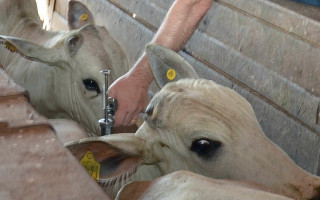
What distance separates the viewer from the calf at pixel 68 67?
3.45 meters

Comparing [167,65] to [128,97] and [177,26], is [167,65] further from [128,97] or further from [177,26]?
[177,26]

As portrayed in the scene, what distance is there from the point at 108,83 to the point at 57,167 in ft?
6.91

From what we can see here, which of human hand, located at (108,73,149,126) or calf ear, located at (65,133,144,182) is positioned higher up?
calf ear, located at (65,133,144,182)

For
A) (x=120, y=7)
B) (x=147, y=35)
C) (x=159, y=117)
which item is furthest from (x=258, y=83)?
(x=120, y=7)

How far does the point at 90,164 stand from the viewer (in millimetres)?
2197

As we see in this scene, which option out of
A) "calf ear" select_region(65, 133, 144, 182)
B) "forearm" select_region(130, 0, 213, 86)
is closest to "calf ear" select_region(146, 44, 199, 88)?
"forearm" select_region(130, 0, 213, 86)

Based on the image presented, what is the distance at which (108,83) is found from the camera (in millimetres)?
3379

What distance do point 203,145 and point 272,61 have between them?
1.05m

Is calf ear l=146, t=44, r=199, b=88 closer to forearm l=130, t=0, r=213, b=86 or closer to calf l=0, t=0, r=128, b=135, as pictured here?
forearm l=130, t=0, r=213, b=86

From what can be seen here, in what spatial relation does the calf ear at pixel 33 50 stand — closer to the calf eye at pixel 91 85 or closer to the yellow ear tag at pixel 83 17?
the calf eye at pixel 91 85

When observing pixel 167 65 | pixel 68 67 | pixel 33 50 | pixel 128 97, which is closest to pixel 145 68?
pixel 128 97

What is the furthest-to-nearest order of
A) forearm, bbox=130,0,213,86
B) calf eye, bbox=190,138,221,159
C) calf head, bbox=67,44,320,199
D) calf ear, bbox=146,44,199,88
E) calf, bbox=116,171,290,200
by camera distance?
forearm, bbox=130,0,213,86, calf ear, bbox=146,44,199,88, calf eye, bbox=190,138,221,159, calf head, bbox=67,44,320,199, calf, bbox=116,171,290,200

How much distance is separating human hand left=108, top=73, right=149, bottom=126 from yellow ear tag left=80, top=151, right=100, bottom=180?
77 cm

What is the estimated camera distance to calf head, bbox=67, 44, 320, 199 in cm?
214
